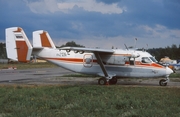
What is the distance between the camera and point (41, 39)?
27.4 m

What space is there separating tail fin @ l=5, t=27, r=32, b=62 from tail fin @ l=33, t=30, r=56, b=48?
A: 4.51 m

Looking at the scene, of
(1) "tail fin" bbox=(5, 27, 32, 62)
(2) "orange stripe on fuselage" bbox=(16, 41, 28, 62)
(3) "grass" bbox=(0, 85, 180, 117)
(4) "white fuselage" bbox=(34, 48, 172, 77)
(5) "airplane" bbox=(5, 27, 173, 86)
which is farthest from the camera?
(4) "white fuselage" bbox=(34, 48, 172, 77)

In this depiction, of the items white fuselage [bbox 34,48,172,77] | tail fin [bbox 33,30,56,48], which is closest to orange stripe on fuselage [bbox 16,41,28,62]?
white fuselage [bbox 34,48,172,77]

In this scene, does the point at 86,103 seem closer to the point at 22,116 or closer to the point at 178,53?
the point at 22,116

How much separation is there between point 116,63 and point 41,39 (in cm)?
798

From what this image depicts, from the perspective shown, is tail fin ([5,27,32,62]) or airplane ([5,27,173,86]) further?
airplane ([5,27,173,86])

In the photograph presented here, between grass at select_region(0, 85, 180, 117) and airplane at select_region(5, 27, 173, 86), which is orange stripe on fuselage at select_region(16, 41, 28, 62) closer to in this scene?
airplane at select_region(5, 27, 173, 86)

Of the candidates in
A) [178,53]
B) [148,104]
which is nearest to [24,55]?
[148,104]

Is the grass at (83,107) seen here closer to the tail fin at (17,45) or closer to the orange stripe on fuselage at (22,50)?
the orange stripe on fuselage at (22,50)

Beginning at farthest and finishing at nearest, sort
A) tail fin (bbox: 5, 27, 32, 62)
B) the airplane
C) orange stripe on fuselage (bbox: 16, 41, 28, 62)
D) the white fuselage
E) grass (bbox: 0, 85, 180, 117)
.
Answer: the white fuselage → the airplane → tail fin (bbox: 5, 27, 32, 62) → orange stripe on fuselage (bbox: 16, 41, 28, 62) → grass (bbox: 0, 85, 180, 117)

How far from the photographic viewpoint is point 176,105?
1199 cm

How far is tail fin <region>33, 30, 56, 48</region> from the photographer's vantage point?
89.9 ft

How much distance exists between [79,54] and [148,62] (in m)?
5.64

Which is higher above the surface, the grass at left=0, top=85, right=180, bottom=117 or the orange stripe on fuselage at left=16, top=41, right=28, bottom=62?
the orange stripe on fuselage at left=16, top=41, right=28, bottom=62
